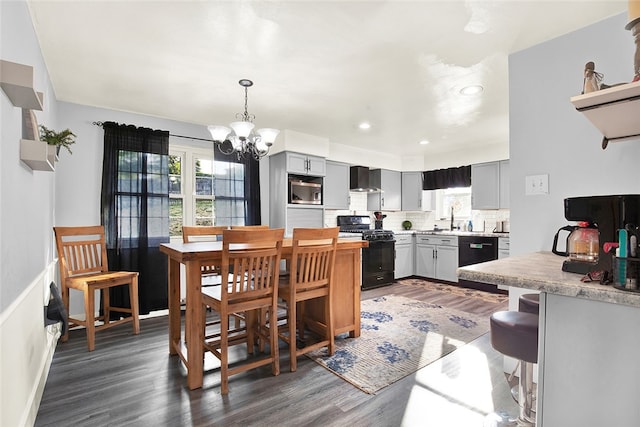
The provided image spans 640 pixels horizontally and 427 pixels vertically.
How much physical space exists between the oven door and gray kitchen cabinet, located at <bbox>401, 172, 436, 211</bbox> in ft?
3.61

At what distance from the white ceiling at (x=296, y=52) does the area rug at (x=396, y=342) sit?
2236mm

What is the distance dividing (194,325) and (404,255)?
420 cm

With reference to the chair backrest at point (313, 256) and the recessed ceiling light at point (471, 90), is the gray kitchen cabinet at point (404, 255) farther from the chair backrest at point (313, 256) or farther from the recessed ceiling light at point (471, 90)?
the chair backrest at point (313, 256)

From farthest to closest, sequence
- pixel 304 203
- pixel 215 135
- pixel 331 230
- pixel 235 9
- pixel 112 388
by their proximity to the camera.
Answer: pixel 304 203 → pixel 215 135 → pixel 331 230 → pixel 112 388 → pixel 235 9

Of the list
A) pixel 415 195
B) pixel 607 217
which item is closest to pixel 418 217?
pixel 415 195

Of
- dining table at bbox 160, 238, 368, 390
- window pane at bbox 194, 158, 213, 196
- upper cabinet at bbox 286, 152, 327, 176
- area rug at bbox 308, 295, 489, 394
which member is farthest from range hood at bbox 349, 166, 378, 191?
dining table at bbox 160, 238, 368, 390

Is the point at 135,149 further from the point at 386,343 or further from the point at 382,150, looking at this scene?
the point at 382,150

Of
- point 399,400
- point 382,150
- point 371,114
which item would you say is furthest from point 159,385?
point 382,150

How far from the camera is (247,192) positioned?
4.32 meters

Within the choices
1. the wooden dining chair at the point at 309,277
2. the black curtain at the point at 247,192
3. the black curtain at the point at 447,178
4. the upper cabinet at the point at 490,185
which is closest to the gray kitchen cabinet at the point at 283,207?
the black curtain at the point at 247,192

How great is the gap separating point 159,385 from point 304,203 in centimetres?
291

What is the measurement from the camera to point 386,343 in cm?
275

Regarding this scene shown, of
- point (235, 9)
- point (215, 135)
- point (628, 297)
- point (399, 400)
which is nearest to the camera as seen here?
point (628, 297)

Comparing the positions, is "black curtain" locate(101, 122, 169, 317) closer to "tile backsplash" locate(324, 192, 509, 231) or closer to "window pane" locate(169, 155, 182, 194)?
"window pane" locate(169, 155, 182, 194)
